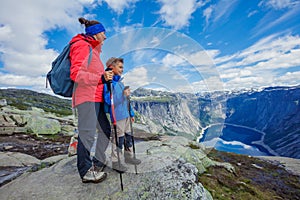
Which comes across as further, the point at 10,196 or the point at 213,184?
the point at 213,184

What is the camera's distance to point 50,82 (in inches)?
132

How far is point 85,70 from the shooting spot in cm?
322

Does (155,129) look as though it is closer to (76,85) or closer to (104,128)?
(104,128)

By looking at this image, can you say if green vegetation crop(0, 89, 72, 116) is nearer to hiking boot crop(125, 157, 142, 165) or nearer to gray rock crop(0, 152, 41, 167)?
gray rock crop(0, 152, 41, 167)

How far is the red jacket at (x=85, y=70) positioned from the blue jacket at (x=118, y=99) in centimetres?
16

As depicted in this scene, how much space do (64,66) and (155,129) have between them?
10.7 ft

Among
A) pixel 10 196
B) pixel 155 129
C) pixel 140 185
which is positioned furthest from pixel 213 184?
pixel 10 196

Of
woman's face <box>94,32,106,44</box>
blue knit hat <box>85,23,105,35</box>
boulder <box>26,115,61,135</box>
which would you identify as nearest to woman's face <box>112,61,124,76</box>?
woman's face <box>94,32,106,44</box>

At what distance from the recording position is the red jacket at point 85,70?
10.1 ft

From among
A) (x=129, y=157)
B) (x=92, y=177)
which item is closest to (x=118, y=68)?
(x=129, y=157)

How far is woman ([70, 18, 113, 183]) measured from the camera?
10.4ft

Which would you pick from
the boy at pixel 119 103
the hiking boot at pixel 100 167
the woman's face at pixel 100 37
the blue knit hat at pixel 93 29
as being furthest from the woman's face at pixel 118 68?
the hiking boot at pixel 100 167

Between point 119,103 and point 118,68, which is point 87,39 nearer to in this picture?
point 118,68

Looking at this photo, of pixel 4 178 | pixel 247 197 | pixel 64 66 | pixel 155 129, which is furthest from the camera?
pixel 247 197
